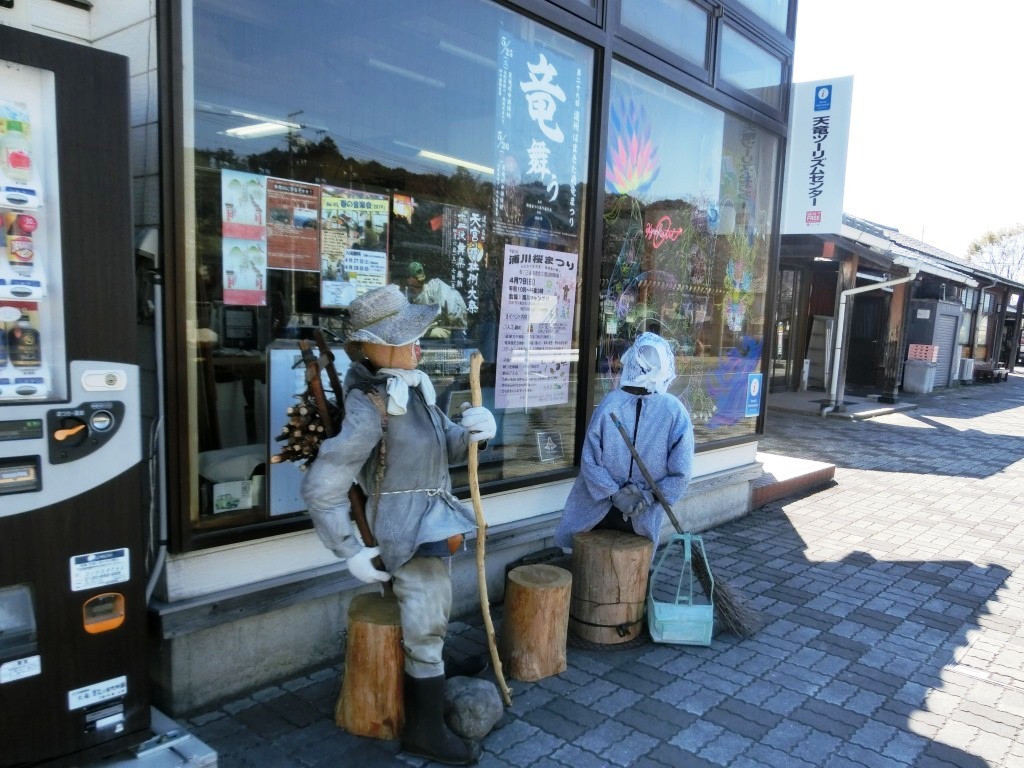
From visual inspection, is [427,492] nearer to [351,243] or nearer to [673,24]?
[351,243]

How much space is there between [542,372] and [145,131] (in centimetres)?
268

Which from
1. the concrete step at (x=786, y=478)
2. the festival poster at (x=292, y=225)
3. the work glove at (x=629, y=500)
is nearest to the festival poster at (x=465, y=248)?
the festival poster at (x=292, y=225)

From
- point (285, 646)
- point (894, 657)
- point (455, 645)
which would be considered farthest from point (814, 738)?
point (285, 646)

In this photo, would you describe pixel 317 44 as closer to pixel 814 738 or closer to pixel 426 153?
pixel 426 153

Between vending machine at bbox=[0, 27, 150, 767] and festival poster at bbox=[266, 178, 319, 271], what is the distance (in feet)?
3.63

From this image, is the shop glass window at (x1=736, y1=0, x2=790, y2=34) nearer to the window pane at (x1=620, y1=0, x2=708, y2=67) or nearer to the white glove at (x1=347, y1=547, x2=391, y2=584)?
the window pane at (x1=620, y1=0, x2=708, y2=67)

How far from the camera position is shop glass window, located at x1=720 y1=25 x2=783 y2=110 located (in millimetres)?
5783

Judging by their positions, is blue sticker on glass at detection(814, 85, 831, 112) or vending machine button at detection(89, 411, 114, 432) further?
blue sticker on glass at detection(814, 85, 831, 112)

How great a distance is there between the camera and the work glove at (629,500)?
12.8 ft

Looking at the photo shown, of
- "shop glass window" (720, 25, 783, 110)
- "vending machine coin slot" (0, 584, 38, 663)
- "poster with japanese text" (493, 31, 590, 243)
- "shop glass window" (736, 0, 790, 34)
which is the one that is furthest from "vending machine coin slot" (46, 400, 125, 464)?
"shop glass window" (736, 0, 790, 34)

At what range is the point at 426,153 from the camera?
4086mm

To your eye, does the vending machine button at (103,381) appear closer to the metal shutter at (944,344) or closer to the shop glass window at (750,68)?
the shop glass window at (750,68)

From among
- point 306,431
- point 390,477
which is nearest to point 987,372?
point 390,477

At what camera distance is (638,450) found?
13.0ft
